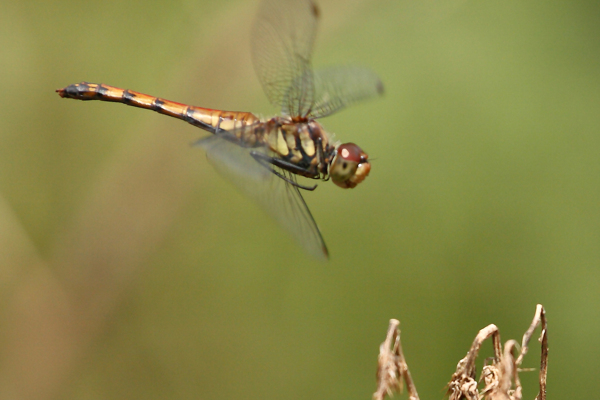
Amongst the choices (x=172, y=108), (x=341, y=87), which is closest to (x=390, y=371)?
(x=341, y=87)

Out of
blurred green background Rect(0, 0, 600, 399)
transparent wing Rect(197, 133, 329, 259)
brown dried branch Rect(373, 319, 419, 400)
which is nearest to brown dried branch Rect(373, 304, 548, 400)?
brown dried branch Rect(373, 319, 419, 400)

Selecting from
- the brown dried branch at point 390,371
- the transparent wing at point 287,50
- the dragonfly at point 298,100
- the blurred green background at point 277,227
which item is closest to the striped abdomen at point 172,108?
the dragonfly at point 298,100

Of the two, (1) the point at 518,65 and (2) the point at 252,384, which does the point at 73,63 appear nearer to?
(2) the point at 252,384

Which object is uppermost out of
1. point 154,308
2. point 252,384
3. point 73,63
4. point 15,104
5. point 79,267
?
point 73,63

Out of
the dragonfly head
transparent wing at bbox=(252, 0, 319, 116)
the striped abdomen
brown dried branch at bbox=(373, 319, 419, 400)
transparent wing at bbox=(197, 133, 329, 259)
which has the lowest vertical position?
brown dried branch at bbox=(373, 319, 419, 400)

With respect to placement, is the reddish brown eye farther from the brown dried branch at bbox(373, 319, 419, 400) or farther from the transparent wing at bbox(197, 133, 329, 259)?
the brown dried branch at bbox(373, 319, 419, 400)

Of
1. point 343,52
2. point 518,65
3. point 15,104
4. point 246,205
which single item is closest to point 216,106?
point 246,205

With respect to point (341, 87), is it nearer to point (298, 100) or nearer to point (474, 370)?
point (298, 100)
